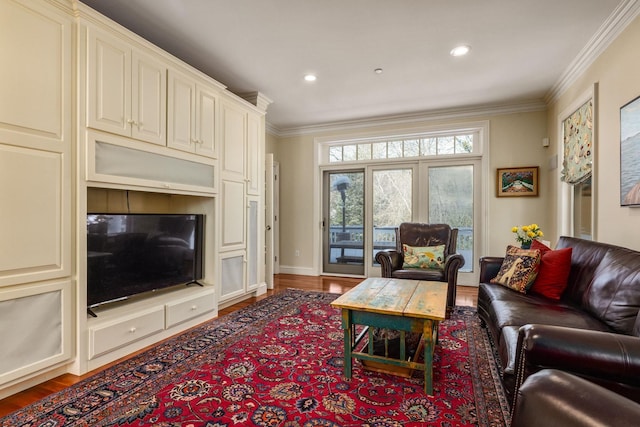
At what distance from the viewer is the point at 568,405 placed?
0.81m

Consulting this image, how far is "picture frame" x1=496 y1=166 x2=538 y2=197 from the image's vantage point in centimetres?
441

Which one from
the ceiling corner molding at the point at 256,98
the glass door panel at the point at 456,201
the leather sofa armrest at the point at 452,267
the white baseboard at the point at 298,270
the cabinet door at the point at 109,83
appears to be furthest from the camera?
the white baseboard at the point at 298,270

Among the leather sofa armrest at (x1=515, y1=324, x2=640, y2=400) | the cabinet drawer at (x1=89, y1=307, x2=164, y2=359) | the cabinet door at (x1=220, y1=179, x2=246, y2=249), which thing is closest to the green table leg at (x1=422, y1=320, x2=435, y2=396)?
the leather sofa armrest at (x1=515, y1=324, x2=640, y2=400)

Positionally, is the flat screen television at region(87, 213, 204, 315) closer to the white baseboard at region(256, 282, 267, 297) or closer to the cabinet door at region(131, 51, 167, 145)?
the cabinet door at region(131, 51, 167, 145)

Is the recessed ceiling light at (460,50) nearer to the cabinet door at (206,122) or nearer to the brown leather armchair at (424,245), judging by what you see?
the brown leather armchair at (424,245)

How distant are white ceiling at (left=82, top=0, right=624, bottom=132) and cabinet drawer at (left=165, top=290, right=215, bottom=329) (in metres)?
2.40

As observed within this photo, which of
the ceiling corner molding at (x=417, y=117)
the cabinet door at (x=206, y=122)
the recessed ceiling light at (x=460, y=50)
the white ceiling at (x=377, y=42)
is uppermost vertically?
the white ceiling at (x=377, y=42)

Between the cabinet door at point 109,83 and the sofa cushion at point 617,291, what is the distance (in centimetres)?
338

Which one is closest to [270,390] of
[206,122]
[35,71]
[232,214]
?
[232,214]

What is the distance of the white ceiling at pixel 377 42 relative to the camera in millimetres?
2455

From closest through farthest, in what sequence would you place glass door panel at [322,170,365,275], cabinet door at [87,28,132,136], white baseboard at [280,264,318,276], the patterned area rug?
the patterned area rug, cabinet door at [87,28,132,136], glass door panel at [322,170,365,275], white baseboard at [280,264,318,276]

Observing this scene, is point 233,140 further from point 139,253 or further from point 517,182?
point 517,182

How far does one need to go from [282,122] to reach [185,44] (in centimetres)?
261

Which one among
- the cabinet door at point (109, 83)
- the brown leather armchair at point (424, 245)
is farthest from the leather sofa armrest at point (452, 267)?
the cabinet door at point (109, 83)
